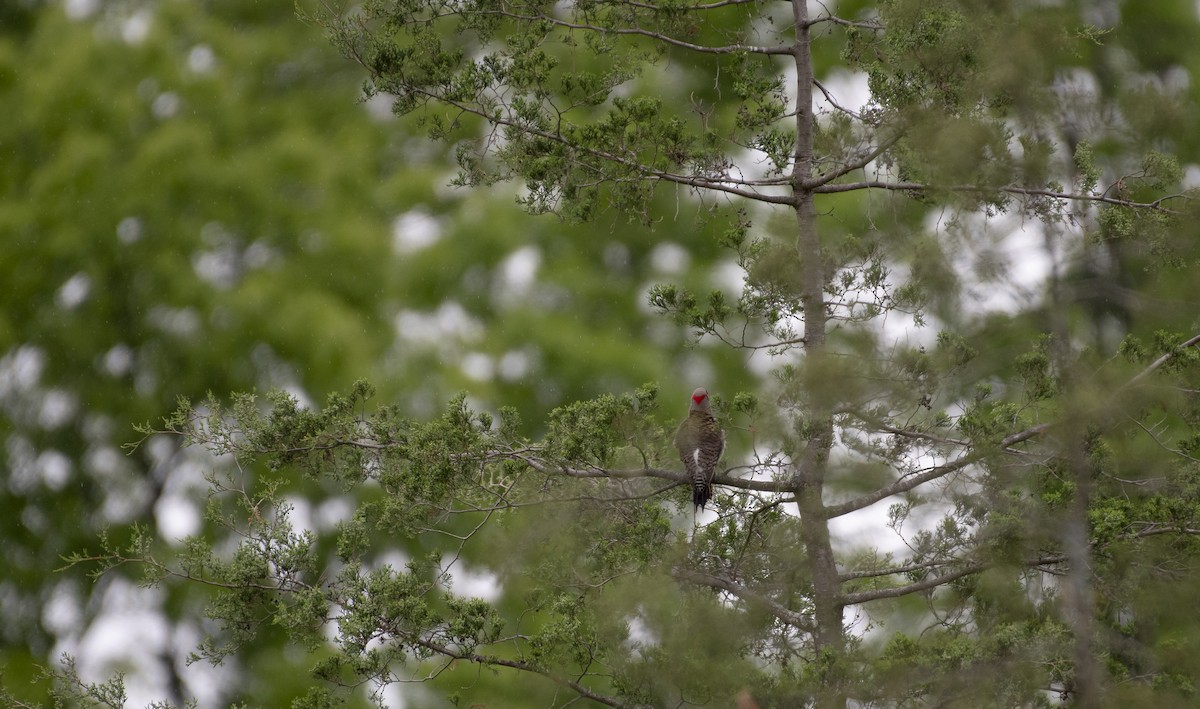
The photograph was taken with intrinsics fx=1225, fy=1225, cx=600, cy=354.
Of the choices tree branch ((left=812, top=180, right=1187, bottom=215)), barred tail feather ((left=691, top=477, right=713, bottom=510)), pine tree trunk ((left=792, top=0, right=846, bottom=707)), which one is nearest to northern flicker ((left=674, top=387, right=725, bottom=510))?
barred tail feather ((left=691, top=477, right=713, bottom=510))

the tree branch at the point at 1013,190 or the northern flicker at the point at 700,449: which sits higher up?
the tree branch at the point at 1013,190

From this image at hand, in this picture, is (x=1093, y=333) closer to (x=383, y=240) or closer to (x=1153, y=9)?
(x=1153, y=9)

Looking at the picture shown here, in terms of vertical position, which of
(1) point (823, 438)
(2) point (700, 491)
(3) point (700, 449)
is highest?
(1) point (823, 438)

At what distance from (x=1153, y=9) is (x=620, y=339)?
4.63 m

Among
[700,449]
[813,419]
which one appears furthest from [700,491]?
[813,419]

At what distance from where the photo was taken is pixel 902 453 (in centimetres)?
521

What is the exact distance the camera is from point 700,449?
5.11m

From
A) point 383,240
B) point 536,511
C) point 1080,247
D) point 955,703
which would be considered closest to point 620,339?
point 383,240

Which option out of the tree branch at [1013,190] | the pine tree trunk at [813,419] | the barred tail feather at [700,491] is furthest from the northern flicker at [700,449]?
the tree branch at [1013,190]

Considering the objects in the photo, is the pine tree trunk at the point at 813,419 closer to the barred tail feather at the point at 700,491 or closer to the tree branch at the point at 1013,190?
the tree branch at the point at 1013,190

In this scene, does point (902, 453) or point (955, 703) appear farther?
point (902, 453)

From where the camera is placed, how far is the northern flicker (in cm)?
503

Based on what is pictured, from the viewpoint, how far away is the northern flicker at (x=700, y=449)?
5.03m

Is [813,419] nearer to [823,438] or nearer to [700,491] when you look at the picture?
[823,438]
